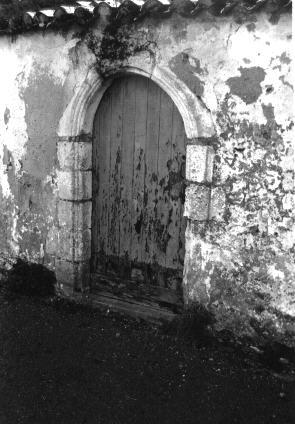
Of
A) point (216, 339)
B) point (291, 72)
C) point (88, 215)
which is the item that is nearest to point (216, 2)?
point (291, 72)

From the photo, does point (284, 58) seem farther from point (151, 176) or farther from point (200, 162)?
point (151, 176)

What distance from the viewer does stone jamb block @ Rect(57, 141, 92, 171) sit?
16.4ft

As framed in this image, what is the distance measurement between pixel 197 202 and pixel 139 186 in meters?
0.84

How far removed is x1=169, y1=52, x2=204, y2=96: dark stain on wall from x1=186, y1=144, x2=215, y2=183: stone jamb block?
19.8 inches

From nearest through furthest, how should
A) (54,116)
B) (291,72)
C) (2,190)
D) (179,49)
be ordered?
1. (291,72)
2. (179,49)
3. (54,116)
4. (2,190)

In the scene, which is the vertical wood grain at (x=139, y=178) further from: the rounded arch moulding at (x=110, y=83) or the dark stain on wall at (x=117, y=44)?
the dark stain on wall at (x=117, y=44)

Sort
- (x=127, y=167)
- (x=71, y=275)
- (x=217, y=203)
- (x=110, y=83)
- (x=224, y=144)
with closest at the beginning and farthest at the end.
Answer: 1. (x=224, y=144)
2. (x=217, y=203)
3. (x=110, y=83)
4. (x=127, y=167)
5. (x=71, y=275)

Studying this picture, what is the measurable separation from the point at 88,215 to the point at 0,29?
94.3 inches

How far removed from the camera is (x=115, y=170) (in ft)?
16.7

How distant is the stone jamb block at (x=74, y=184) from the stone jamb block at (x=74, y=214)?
A: 0.23 ft

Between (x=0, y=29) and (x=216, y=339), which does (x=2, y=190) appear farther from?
(x=216, y=339)

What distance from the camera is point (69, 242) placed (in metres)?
5.18

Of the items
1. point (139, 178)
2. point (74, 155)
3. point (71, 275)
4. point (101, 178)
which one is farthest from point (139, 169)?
point (71, 275)

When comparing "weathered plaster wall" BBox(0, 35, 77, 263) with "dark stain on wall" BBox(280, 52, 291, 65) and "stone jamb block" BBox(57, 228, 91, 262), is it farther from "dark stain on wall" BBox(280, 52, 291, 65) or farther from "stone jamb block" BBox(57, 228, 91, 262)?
"dark stain on wall" BBox(280, 52, 291, 65)
